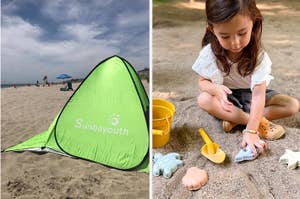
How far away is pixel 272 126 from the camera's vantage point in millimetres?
800

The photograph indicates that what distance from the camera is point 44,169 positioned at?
2.58 feet

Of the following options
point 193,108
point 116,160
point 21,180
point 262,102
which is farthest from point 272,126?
point 21,180

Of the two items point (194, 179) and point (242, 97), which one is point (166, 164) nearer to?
point (194, 179)

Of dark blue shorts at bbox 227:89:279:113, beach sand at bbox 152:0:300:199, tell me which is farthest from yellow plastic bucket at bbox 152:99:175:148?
dark blue shorts at bbox 227:89:279:113

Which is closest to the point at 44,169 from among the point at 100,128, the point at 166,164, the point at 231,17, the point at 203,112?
the point at 100,128

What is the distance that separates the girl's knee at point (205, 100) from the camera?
2.74 ft

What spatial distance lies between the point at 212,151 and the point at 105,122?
249mm

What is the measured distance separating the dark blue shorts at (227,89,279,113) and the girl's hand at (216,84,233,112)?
20mm

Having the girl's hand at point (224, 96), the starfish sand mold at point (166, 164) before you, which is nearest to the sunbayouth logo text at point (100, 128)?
the starfish sand mold at point (166, 164)

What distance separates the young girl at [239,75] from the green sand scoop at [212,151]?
0.18 feet

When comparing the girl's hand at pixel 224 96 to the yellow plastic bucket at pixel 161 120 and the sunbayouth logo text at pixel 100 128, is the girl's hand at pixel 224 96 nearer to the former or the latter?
the yellow plastic bucket at pixel 161 120

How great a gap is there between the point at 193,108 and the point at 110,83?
0.67 feet

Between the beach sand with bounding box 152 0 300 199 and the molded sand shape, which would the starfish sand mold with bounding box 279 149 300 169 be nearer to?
the beach sand with bounding box 152 0 300 199

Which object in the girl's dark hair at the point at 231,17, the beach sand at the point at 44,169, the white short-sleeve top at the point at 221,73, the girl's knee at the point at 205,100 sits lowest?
the beach sand at the point at 44,169
